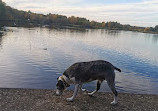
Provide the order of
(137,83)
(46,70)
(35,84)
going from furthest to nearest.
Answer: (46,70), (137,83), (35,84)

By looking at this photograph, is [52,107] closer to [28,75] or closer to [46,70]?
[28,75]

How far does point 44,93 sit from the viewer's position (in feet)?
37.0

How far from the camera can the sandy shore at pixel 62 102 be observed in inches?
367

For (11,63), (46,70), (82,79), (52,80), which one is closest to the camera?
(82,79)

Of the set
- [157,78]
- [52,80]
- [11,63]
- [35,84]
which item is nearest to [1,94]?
[35,84]

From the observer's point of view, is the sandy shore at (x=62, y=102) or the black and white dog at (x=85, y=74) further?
the black and white dog at (x=85, y=74)

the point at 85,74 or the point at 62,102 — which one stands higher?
the point at 85,74

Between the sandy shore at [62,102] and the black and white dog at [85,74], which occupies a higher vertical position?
the black and white dog at [85,74]

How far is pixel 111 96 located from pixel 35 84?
293 inches

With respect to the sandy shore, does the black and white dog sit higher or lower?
higher

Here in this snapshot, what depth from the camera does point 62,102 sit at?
1005cm

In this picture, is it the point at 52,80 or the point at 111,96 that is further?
the point at 52,80

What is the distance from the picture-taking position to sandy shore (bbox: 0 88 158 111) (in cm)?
932

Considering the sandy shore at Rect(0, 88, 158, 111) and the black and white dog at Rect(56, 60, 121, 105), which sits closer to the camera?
the sandy shore at Rect(0, 88, 158, 111)
